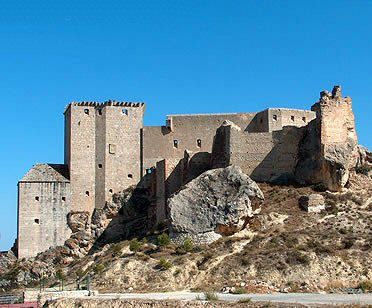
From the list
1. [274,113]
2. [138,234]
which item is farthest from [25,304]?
[274,113]

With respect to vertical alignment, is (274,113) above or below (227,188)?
above

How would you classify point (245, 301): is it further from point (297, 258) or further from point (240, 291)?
point (297, 258)

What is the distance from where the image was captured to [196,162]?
45.4m

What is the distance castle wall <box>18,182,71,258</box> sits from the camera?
1905 inches

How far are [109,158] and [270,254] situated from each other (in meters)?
19.4

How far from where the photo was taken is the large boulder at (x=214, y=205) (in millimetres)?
37844

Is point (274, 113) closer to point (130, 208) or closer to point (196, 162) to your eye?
point (196, 162)

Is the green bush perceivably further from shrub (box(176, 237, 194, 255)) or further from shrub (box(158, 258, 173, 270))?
shrub (box(158, 258, 173, 270))

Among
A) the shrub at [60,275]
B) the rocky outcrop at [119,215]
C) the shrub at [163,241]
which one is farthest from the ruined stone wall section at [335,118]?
the shrub at [60,275]

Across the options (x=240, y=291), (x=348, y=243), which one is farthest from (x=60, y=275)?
(x=348, y=243)

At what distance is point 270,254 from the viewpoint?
33.9 metres

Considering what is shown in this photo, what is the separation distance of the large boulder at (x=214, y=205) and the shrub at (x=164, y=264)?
3.27m

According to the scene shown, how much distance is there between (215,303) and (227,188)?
616 inches

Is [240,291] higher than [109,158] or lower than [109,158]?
lower
